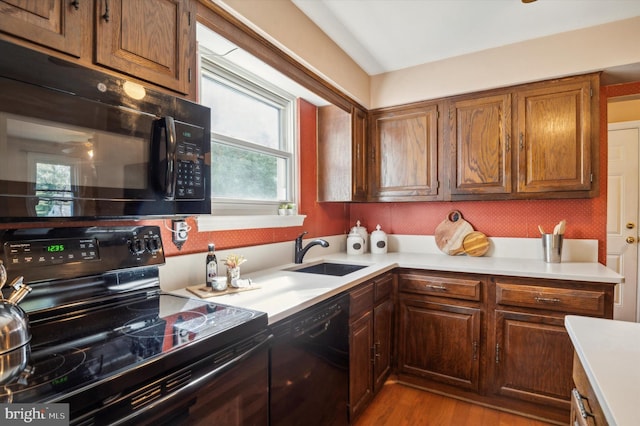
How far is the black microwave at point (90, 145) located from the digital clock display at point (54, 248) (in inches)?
9.7

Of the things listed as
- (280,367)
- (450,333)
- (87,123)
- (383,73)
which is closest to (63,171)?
(87,123)

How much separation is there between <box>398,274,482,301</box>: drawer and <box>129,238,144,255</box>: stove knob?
1.74 meters

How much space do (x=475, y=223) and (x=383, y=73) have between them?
4.88 feet

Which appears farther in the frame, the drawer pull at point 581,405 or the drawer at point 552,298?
the drawer at point 552,298

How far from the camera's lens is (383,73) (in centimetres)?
284

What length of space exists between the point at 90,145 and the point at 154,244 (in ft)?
1.73

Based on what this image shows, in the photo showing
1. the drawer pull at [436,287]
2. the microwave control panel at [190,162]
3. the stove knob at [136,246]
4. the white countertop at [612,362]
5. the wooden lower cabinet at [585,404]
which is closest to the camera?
the white countertop at [612,362]

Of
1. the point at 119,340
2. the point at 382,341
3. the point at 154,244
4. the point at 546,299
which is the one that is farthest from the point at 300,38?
the point at 546,299

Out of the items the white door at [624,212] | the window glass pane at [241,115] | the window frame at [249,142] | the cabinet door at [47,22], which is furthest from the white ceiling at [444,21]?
the white door at [624,212]

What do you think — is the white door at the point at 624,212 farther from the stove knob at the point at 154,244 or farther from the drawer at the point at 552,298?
the stove knob at the point at 154,244

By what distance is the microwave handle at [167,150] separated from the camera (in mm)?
1080

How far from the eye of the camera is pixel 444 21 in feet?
6.79

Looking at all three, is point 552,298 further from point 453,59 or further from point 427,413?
point 453,59

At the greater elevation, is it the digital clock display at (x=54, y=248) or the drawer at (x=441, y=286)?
the digital clock display at (x=54, y=248)
